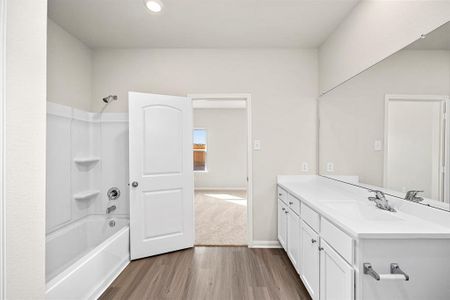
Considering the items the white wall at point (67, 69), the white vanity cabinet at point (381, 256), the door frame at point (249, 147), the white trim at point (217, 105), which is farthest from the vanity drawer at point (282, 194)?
the white trim at point (217, 105)

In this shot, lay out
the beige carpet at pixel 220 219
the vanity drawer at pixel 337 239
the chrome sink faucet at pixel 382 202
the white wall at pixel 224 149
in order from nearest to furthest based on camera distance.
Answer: the vanity drawer at pixel 337 239, the chrome sink faucet at pixel 382 202, the beige carpet at pixel 220 219, the white wall at pixel 224 149

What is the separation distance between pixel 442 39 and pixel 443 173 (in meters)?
0.77

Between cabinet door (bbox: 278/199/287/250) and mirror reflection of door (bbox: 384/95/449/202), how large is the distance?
1.11 m

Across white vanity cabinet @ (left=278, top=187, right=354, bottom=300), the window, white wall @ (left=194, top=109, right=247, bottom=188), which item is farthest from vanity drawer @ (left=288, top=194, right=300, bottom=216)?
the window

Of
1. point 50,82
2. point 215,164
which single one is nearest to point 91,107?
point 50,82

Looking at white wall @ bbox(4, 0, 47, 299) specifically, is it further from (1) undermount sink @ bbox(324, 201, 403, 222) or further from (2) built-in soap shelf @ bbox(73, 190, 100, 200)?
(2) built-in soap shelf @ bbox(73, 190, 100, 200)

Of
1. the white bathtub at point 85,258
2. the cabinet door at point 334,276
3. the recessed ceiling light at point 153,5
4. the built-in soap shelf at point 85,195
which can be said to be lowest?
the white bathtub at point 85,258

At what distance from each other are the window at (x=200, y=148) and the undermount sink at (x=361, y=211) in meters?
5.58

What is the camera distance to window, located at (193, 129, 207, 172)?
23.5 ft

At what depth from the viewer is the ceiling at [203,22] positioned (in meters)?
2.13

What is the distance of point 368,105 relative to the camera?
1.99 metres

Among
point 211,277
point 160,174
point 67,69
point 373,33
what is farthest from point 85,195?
point 373,33

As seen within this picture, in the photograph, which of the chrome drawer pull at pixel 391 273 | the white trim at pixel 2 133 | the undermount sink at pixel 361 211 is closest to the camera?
the white trim at pixel 2 133

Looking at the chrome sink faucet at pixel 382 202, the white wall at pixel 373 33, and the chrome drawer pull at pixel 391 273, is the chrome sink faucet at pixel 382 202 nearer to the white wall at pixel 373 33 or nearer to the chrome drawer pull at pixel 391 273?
the chrome drawer pull at pixel 391 273
